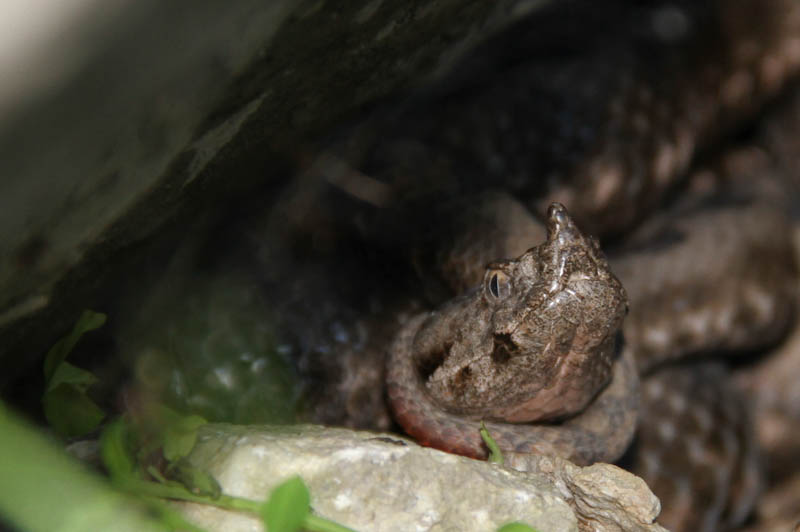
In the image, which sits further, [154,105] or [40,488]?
[154,105]

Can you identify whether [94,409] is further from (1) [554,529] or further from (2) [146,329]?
(1) [554,529]

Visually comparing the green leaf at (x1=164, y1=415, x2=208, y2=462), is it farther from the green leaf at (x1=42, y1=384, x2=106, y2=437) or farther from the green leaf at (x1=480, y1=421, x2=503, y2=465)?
the green leaf at (x1=480, y1=421, x2=503, y2=465)

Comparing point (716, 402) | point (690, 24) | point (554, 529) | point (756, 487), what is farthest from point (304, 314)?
point (690, 24)

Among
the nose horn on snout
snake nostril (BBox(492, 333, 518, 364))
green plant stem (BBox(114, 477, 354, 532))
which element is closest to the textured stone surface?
green plant stem (BBox(114, 477, 354, 532))

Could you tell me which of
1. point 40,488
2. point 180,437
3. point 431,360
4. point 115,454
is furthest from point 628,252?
point 40,488

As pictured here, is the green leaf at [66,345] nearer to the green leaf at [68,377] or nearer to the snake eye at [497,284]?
the green leaf at [68,377]

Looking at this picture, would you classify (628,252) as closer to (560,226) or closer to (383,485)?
(560,226)
